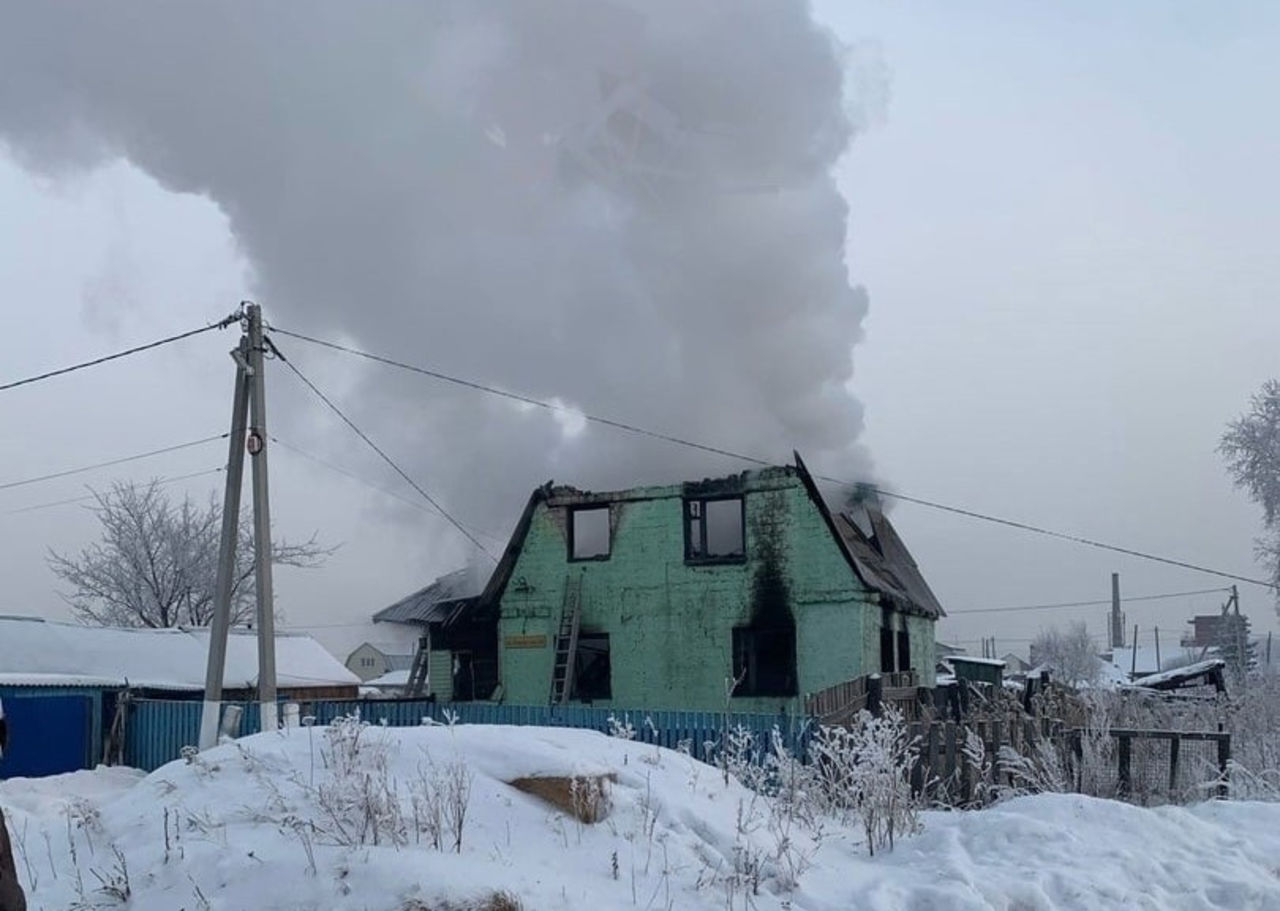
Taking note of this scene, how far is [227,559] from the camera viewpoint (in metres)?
15.4

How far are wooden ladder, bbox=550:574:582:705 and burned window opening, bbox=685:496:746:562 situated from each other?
7.64ft

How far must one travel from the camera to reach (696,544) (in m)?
21.9

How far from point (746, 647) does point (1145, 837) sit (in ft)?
46.3

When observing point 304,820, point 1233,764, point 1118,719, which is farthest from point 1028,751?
point 304,820

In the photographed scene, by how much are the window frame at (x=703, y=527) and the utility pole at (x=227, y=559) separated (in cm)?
865

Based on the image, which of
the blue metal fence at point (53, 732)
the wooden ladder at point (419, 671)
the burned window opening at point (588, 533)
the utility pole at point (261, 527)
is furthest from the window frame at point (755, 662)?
the blue metal fence at point (53, 732)

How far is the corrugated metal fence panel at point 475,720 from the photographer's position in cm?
1277

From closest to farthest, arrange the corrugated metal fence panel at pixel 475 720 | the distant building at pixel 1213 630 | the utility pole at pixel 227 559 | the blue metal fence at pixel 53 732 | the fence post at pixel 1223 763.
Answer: the fence post at pixel 1223 763, the corrugated metal fence panel at pixel 475 720, the utility pole at pixel 227 559, the blue metal fence at pixel 53 732, the distant building at pixel 1213 630

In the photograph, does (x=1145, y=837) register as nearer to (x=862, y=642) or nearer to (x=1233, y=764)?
(x=1233, y=764)

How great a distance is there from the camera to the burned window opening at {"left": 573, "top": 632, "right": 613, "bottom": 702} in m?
22.3

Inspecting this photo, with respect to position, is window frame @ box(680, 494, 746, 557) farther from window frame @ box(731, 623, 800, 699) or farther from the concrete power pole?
the concrete power pole

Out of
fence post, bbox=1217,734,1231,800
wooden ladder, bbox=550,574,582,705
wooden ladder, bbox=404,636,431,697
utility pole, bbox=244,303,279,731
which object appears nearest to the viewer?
fence post, bbox=1217,734,1231,800

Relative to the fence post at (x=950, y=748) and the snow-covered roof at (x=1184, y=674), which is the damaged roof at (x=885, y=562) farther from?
the fence post at (x=950, y=748)

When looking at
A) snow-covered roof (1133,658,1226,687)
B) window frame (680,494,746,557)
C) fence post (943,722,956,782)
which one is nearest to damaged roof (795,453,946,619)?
window frame (680,494,746,557)
